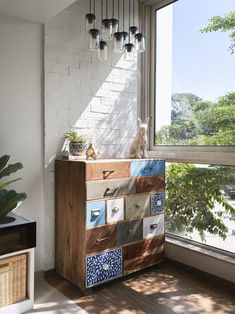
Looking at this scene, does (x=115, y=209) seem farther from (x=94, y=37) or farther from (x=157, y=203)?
(x=94, y=37)

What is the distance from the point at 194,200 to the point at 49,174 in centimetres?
133

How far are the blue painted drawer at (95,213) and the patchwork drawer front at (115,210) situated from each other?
0.06m

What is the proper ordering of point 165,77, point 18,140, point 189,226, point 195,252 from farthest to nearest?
1. point 165,77
2. point 189,226
3. point 195,252
4. point 18,140

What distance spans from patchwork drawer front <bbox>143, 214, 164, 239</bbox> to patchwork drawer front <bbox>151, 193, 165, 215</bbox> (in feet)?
0.18

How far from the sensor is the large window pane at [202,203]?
2.50m

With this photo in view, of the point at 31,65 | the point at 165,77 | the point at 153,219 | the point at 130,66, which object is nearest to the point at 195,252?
the point at 153,219

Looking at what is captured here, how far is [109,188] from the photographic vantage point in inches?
92.5

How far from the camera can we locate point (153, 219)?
269cm

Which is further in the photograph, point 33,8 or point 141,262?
point 141,262

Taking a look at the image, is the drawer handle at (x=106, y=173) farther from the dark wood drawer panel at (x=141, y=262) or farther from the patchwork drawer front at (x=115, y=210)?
the dark wood drawer panel at (x=141, y=262)

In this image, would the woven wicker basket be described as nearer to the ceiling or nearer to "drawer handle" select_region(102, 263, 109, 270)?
"drawer handle" select_region(102, 263, 109, 270)

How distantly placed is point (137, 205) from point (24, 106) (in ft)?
4.08

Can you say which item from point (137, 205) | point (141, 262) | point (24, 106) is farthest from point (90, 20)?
point (141, 262)

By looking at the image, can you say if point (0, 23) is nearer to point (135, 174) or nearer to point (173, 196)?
point (135, 174)
